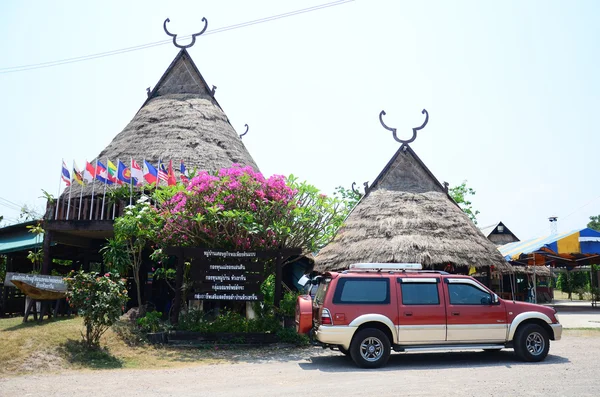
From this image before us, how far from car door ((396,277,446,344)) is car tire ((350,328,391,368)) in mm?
351

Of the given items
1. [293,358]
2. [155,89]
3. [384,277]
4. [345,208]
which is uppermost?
[155,89]

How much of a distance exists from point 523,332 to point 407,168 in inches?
451

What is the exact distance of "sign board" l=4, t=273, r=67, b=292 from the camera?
11.7 meters

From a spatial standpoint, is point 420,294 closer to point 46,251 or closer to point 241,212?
point 241,212

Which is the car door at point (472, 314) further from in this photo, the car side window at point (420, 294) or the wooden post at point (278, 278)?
the wooden post at point (278, 278)

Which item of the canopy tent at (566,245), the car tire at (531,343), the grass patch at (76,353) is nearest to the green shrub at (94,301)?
the grass patch at (76,353)

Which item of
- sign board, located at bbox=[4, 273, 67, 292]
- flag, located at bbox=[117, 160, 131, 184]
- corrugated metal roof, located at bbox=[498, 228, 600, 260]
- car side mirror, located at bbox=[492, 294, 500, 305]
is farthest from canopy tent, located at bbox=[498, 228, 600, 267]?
sign board, located at bbox=[4, 273, 67, 292]

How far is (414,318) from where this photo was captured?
29.4 feet

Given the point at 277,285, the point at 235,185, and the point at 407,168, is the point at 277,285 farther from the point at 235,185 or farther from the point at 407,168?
the point at 407,168

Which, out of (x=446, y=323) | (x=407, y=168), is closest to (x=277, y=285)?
(x=446, y=323)

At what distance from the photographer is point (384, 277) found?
30.2 ft

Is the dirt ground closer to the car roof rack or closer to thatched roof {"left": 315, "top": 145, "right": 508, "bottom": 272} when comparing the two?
the car roof rack

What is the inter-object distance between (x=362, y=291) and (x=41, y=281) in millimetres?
8031

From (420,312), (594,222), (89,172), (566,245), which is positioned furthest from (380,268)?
(594,222)
